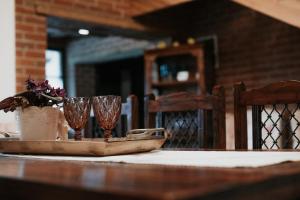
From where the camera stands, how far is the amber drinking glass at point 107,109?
4.27 ft

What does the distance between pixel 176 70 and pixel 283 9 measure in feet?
6.21

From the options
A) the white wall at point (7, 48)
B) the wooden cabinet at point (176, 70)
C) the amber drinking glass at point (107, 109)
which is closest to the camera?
the amber drinking glass at point (107, 109)

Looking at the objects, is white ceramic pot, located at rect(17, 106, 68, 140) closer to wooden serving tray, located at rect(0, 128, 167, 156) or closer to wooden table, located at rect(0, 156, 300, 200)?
wooden serving tray, located at rect(0, 128, 167, 156)

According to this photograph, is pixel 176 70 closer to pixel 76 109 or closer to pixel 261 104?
pixel 261 104

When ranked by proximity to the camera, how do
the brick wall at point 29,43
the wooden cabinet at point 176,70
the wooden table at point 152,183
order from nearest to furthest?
the wooden table at point 152,183
the brick wall at point 29,43
the wooden cabinet at point 176,70

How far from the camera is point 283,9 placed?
3.21 m

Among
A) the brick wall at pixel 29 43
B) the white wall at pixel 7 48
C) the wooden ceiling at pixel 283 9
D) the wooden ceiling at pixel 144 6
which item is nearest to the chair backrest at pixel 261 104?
the wooden ceiling at pixel 283 9

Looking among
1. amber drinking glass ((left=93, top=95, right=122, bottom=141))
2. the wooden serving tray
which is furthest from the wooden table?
amber drinking glass ((left=93, top=95, right=122, bottom=141))

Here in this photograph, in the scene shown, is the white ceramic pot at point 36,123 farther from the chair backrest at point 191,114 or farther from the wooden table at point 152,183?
the chair backrest at point 191,114

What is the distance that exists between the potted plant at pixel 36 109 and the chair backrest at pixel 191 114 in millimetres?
711

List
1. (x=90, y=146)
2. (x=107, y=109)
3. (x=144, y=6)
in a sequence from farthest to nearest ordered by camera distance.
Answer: (x=144, y=6) → (x=107, y=109) → (x=90, y=146)

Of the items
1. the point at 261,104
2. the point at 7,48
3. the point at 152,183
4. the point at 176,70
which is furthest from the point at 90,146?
the point at 176,70

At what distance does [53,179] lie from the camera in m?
0.70

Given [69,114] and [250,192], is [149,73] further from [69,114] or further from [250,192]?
[250,192]
